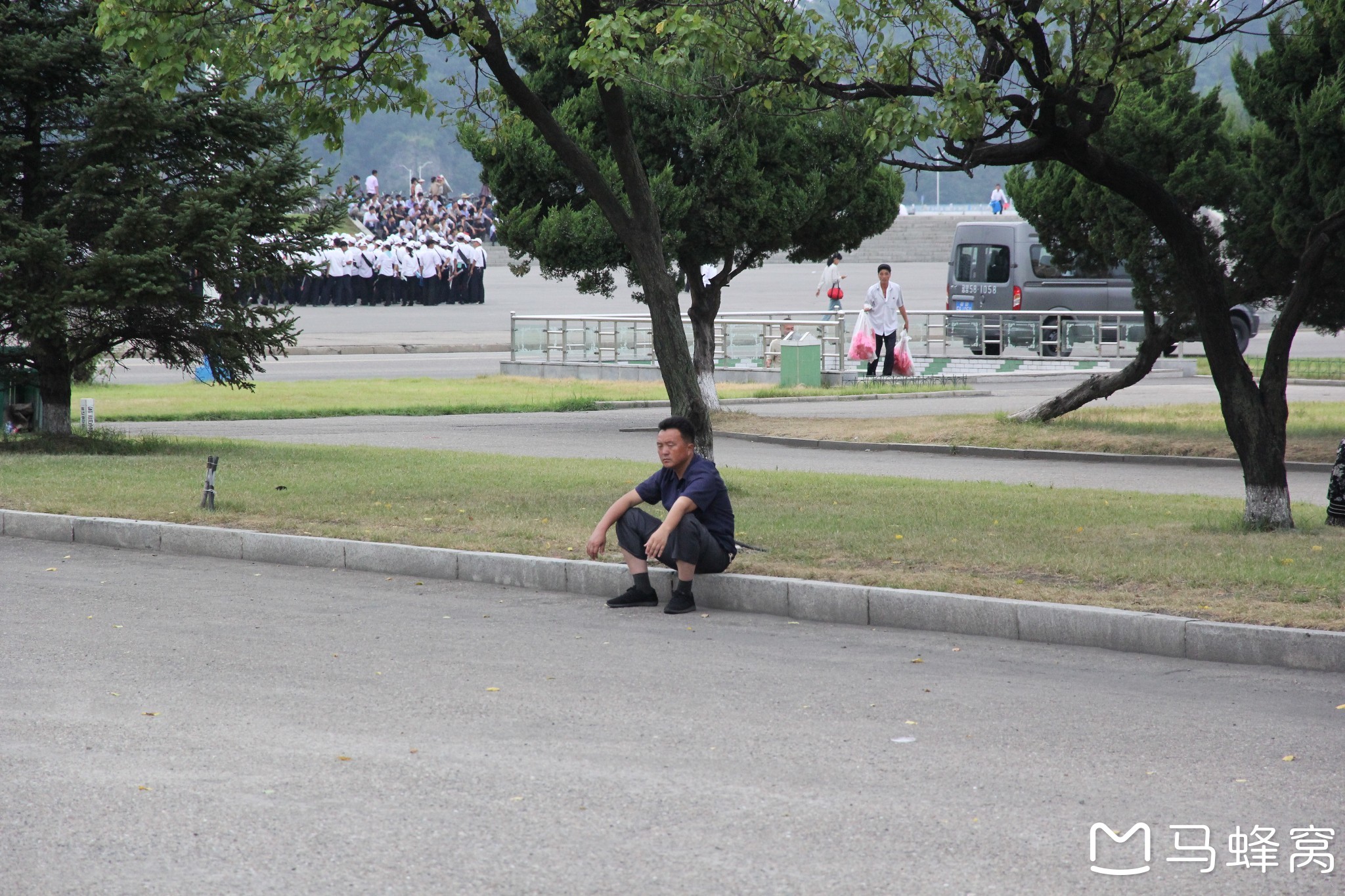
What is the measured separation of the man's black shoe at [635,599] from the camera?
8.54 m

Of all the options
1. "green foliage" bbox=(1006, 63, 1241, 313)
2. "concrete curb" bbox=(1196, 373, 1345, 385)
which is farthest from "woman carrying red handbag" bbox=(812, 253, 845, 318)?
"green foliage" bbox=(1006, 63, 1241, 313)

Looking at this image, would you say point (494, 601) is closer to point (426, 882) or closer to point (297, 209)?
point (426, 882)

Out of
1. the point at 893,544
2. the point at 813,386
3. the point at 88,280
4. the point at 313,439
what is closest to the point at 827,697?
the point at 893,544

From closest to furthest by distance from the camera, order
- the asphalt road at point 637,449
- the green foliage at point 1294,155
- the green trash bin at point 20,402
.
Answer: the green foliage at point 1294,155
the asphalt road at point 637,449
the green trash bin at point 20,402

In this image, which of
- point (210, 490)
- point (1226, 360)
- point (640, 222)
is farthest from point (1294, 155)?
point (210, 490)

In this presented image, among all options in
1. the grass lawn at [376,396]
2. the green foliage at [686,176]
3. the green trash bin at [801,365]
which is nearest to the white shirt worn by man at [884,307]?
the green trash bin at [801,365]

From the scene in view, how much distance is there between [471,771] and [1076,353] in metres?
26.3

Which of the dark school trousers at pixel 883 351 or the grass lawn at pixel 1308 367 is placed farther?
the dark school trousers at pixel 883 351

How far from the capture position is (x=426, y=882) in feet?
13.7

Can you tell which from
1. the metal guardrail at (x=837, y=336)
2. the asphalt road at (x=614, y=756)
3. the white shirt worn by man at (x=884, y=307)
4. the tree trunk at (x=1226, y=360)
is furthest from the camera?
the metal guardrail at (x=837, y=336)

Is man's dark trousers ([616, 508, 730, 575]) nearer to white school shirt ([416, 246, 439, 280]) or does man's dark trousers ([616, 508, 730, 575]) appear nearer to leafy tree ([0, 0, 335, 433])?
leafy tree ([0, 0, 335, 433])

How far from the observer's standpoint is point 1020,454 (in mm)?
16891

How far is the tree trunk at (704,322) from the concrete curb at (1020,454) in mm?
2726

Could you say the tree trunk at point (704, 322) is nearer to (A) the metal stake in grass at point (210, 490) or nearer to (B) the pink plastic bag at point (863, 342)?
(B) the pink plastic bag at point (863, 342)
